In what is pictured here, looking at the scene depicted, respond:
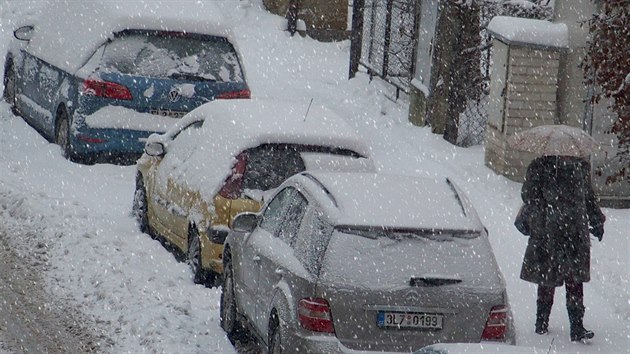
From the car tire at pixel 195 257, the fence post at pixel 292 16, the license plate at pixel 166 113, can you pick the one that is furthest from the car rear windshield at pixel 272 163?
the fence post at pixel 292 16

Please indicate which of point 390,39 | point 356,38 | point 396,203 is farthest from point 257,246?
point 356,38

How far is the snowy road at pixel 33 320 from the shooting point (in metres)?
9.79

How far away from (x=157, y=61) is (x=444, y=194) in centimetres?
701

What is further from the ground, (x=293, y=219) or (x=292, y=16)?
(x=293, y=219)

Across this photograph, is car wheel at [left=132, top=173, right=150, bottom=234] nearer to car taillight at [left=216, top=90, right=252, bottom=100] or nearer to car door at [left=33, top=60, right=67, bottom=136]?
car taillight at [left=216, top=90, right=252, bottom=100]

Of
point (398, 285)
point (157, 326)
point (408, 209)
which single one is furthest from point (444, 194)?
point (157, 326)

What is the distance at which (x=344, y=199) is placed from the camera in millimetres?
8648

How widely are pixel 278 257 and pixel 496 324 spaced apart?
5.12 feet

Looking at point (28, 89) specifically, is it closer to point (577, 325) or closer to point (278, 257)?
point (577, 325)

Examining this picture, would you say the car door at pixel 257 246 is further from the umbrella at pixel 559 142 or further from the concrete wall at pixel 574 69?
the concrete wall at pixel 574 69

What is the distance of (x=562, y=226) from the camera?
427 inches

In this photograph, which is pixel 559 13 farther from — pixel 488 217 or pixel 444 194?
pixel 444 194

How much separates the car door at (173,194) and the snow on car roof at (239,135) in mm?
22

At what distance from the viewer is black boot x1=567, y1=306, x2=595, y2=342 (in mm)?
10891
